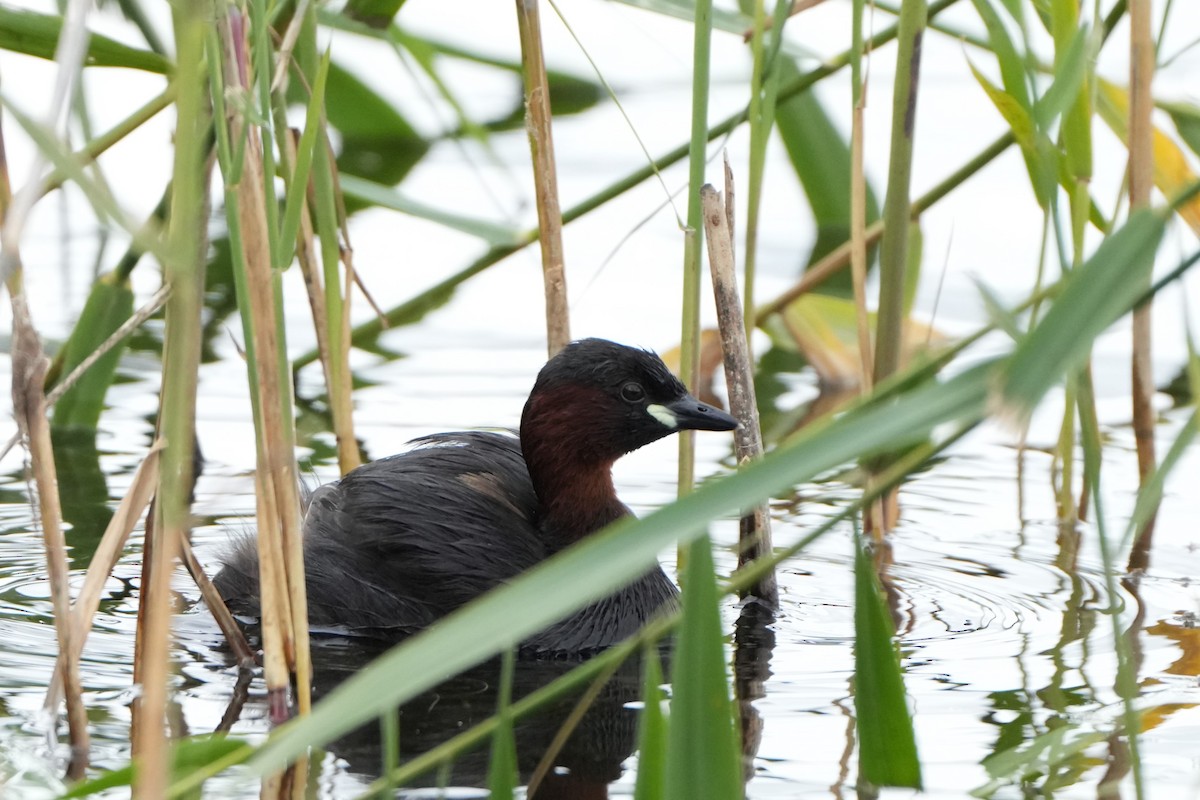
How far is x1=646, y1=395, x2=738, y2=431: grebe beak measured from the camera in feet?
13.1

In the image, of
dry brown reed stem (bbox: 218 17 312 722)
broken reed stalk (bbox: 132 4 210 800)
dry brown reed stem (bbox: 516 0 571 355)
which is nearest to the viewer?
broken reed stalk (bbox: 132 4 210 800)

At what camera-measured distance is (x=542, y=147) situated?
12.7ft

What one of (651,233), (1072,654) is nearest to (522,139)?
(651,233)

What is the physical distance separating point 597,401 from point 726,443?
51.9 inches

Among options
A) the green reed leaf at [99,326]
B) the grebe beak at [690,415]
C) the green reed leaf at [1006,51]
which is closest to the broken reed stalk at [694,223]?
the grebe beak at [690,415]

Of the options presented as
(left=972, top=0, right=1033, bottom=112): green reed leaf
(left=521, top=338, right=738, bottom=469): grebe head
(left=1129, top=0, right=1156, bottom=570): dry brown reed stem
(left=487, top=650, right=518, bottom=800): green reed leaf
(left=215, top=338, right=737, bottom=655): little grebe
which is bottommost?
(left=487, top=650, right=518, bottom=800): green reed leaf

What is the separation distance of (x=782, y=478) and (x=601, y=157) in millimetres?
7143

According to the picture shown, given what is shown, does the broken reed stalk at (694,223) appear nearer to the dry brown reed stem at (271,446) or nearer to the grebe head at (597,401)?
the grebe head at (597,401)

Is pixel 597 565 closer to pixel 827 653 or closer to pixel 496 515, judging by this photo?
pixel 827 653

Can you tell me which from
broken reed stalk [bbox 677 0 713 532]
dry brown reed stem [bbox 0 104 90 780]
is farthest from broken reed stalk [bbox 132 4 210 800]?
broken reed stalk [bbox 677 0 713 532]

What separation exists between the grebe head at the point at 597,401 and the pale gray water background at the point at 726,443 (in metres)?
0.44

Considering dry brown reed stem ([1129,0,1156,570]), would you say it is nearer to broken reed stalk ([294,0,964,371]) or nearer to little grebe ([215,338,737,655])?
broken reed stalk ([294,0,964,371])

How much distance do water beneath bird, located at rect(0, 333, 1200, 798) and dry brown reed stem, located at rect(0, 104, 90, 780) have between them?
0.69 ft

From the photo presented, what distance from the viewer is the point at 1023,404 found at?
1.57 meters
